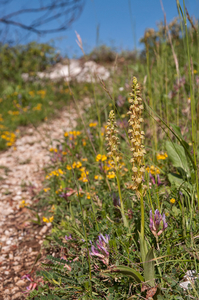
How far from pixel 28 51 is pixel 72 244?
374 inches

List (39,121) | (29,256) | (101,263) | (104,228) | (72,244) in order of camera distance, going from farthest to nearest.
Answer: (39,121) → (29,256) → (72,244) → (104,228) → (101,263)

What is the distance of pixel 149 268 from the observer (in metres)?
1.15

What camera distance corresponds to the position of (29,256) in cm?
220

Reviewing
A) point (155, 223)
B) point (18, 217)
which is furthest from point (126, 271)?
point (18, 217)

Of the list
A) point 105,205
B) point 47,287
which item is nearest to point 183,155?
point 105,205

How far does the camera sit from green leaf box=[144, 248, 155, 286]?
1098 mm

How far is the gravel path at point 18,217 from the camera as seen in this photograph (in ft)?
6.64

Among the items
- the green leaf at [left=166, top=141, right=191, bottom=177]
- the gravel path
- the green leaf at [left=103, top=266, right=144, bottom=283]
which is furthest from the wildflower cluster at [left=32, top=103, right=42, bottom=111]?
the green leaf at [left=103, top=266, right=144, bottom=283]

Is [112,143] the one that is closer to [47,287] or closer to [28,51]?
[47,287]

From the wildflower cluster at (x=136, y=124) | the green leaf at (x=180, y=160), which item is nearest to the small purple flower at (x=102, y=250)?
the wildflower cluster at (x=136, y=124)

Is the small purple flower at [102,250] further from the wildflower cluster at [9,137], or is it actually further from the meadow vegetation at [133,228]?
the wildflower cluster at [9,137]

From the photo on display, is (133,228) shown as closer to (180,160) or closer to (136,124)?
(180,160)

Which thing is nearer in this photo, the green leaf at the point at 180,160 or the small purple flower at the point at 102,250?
the small purple flower at the point at 102,250

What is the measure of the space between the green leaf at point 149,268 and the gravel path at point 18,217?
1.02 meters
